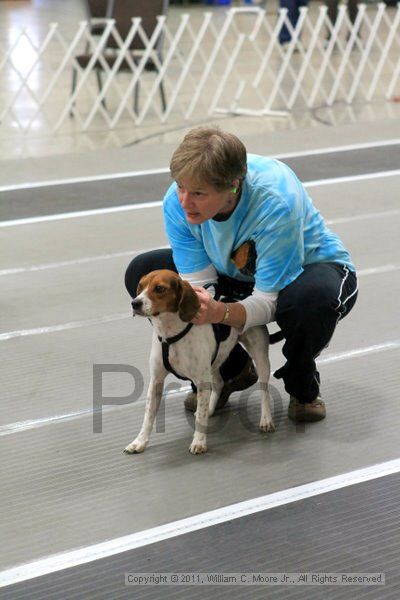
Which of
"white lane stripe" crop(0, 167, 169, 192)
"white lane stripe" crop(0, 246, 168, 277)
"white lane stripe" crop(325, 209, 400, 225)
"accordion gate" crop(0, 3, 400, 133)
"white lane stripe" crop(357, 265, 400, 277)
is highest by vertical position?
"white lane stripe" crop(357, 265, 400, 277)

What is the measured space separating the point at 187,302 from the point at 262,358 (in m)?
0.40

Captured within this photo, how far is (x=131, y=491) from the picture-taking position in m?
2.42

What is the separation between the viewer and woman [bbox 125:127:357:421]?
2.35 m

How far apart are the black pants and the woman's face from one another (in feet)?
1.13

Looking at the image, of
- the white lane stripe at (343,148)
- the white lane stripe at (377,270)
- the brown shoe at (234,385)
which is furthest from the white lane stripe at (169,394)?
the white lane stripe at (343,148)

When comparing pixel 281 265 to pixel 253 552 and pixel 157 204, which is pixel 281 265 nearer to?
pixel 253 552

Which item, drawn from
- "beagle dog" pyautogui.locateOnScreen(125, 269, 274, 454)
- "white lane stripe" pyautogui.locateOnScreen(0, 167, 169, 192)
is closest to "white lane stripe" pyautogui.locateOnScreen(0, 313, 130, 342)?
"beagle dog" pyautogui.locateOnScreen(125, 269, 274, 454)

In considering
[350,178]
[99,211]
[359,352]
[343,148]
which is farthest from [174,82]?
[359,352]

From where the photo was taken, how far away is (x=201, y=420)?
259 cm

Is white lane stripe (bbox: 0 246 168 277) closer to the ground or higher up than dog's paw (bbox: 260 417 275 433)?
closer to the ground

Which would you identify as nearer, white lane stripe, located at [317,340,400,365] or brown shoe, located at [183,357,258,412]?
brown shoe, located at [183,357,258,412]

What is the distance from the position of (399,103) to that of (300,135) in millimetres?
1765

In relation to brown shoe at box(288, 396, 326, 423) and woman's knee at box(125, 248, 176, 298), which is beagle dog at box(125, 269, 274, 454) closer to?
brown shoe at box(288, 396, 326, 423)

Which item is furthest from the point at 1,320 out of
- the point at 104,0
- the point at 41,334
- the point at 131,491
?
the point at 104,0
